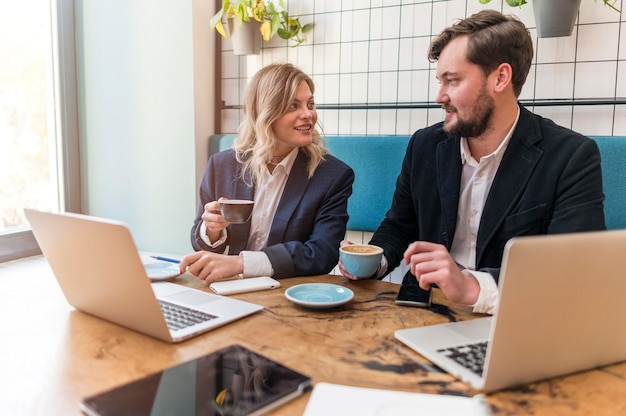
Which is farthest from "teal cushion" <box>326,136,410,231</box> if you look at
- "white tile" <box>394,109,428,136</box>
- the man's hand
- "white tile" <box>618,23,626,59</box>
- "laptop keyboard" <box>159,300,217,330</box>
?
"laptop keyboard" <box>159,300,217,330</box>

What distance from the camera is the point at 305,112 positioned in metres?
1.80

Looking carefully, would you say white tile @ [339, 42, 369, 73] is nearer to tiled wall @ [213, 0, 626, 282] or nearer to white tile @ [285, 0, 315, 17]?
tiled wall @ [213, 0, 626, 282]

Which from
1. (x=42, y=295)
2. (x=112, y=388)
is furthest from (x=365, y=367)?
(x=42, y=295)

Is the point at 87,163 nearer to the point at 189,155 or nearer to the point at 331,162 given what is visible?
the point at 189,155

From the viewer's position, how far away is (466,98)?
1576mm

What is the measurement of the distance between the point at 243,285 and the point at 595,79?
63.9 inches

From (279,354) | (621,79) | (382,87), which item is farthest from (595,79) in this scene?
(279,354)

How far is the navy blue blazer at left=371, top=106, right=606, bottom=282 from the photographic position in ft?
4.51

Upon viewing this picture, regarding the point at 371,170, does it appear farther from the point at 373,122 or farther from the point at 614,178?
the point at 614,178

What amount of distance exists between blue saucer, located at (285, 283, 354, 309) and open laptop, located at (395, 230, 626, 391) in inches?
11.4

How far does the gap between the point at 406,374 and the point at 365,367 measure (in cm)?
6

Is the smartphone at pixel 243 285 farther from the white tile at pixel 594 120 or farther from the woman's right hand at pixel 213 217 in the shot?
the white tile at pixel 594 120

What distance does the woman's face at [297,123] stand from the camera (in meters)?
1.78

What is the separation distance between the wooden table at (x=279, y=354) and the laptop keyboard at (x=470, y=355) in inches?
1.7
